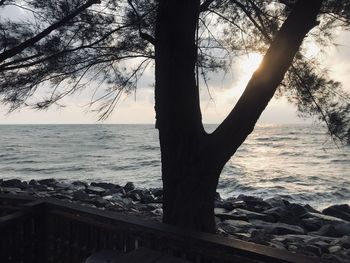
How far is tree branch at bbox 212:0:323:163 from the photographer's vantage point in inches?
112

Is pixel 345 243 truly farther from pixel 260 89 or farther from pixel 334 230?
pixel 260 89

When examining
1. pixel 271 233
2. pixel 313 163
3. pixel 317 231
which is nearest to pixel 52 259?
pixel 271 233

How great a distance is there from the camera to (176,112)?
296 cm

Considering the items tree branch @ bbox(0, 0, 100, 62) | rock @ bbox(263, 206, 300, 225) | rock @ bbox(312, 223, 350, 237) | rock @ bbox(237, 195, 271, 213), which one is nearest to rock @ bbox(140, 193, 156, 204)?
rock @ bbox(237, 195, 271, 213)

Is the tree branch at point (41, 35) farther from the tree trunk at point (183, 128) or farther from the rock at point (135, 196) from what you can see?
the rock at point (135, 196)

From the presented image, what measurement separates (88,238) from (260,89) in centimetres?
151

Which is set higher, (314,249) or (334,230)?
(314,249)

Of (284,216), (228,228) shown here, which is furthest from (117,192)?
(228,228)

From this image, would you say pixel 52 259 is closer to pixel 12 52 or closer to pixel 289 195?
pixel 12 52

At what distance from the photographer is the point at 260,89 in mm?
2875

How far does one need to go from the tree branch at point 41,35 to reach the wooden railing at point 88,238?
103 inches

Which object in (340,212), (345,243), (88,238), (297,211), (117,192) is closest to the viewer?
(88,238)

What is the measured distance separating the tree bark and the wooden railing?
608 millimetres

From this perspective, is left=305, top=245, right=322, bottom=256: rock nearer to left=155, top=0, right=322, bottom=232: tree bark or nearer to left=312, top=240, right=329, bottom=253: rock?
left=312, top=240, right=329, bottom=253: rock
